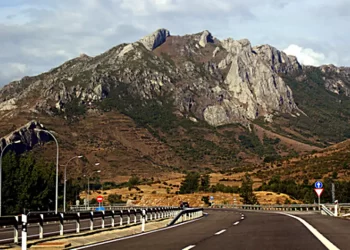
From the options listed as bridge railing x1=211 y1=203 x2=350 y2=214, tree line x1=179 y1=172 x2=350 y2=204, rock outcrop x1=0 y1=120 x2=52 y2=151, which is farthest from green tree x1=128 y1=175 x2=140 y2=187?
bridge railing x1=211 y1=203 x2=350 y2=214

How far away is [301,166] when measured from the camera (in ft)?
429

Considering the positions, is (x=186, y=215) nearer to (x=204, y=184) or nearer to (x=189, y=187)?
(x=189, y=187)

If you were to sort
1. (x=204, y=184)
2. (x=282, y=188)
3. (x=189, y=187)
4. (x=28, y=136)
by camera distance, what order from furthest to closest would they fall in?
(x=28, y=136)
(x=204, y=184)
(x=189, y=187)
(x=282, y=188)

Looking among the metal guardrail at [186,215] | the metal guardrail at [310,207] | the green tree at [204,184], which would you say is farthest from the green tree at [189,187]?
the metal guardrail at [186,215]

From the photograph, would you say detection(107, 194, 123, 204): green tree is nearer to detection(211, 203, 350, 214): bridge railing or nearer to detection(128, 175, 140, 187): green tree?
detection(128, 175, 140, 187): green tree

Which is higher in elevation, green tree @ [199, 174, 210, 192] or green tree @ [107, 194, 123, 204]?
green tree @ [199, 174, 210, 192]

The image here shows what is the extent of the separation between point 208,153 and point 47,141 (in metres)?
53.9

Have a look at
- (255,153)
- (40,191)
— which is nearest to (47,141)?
(255,153)

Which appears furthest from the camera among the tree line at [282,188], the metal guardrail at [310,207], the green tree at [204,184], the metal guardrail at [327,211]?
the green tree at [204,184]

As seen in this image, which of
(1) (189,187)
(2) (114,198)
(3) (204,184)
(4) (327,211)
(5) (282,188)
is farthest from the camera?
(3) (204,184)

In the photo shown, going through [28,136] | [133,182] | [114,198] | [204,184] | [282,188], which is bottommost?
[114,198]

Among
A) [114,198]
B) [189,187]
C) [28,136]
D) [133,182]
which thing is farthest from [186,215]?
[28,136]

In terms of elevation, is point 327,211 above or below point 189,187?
below

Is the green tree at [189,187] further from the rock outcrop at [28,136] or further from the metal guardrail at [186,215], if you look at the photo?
the metal guardrail at [186,215]
